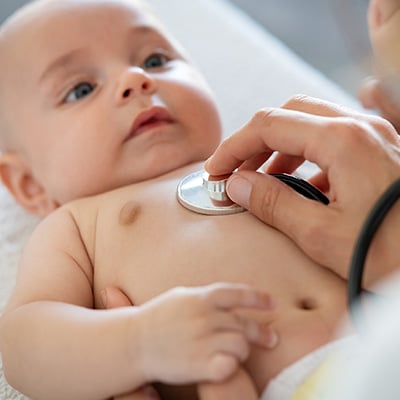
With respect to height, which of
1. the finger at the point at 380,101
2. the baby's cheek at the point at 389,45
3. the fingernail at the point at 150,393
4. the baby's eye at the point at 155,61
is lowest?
the fingernail at the point at 150,393

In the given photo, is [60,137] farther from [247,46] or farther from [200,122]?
[247,46]

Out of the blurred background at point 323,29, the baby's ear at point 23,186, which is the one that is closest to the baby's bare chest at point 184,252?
the baby's ear at point 23,186

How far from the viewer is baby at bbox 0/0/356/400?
0.71m

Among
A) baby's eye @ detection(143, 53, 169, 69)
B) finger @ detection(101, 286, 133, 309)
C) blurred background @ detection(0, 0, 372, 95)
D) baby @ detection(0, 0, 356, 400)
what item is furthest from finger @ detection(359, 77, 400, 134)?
blurred background @ detection(0, 0, 372, 95)

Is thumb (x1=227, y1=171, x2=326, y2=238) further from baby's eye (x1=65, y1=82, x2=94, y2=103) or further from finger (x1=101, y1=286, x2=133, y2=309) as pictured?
baby's eye (x1=65, y1=82, x2=94, y2=103)

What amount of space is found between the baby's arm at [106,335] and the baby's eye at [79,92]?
273 millimetres

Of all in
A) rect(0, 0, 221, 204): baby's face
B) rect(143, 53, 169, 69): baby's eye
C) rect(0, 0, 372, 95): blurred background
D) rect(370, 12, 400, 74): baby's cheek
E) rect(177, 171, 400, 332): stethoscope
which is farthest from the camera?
rect(0, 0, 372, 95): blurred background

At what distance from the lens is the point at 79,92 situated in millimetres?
1078

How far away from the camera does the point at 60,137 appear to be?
105 centimetres

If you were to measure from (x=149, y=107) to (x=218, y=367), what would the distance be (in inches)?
18.7

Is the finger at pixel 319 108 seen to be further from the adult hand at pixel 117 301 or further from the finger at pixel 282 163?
the adult hand at pixel 117 301

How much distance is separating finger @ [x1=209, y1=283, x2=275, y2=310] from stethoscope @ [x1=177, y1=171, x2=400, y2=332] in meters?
0.08

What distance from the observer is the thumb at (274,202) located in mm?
770

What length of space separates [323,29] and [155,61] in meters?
1.24
